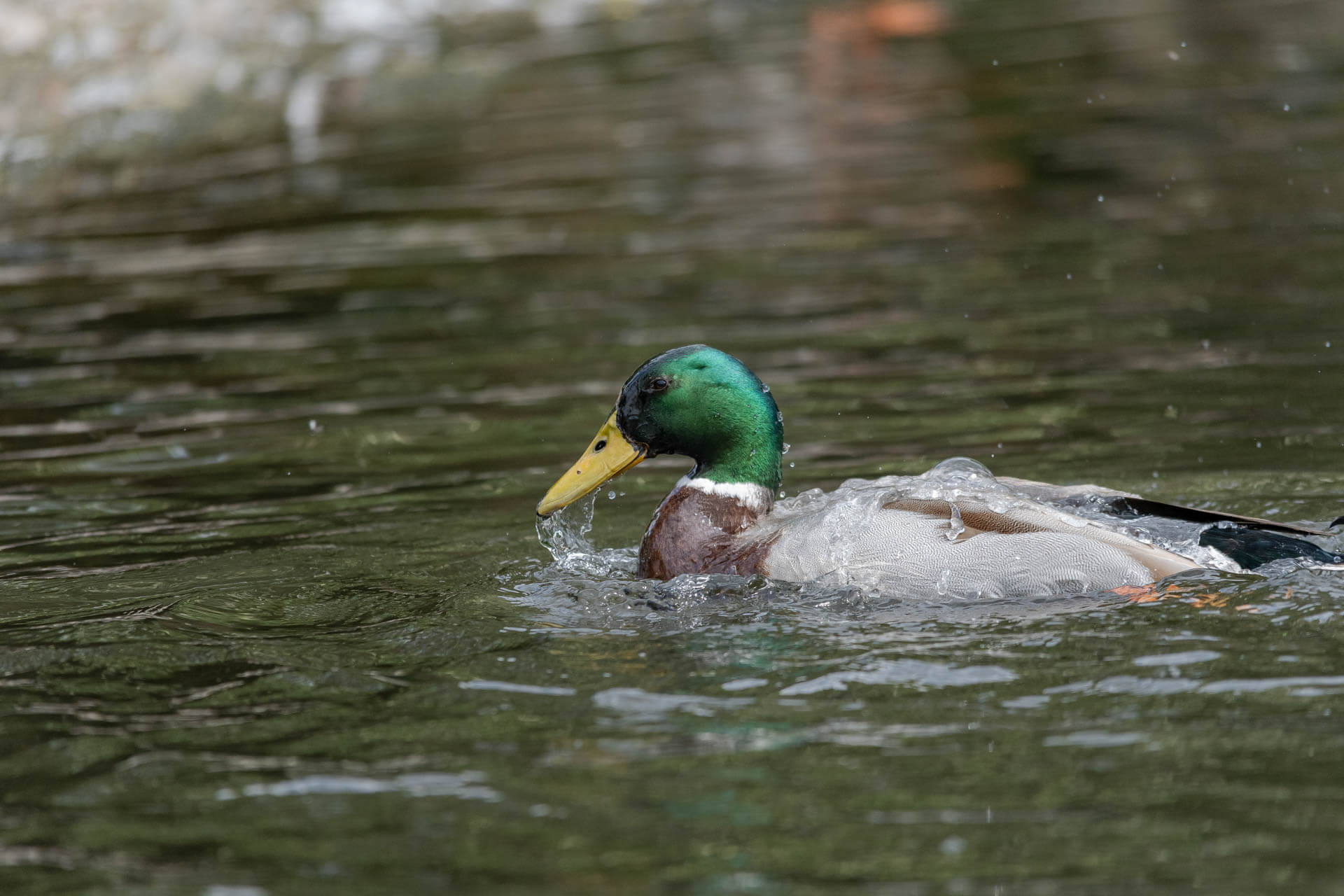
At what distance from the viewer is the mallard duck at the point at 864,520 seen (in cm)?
557

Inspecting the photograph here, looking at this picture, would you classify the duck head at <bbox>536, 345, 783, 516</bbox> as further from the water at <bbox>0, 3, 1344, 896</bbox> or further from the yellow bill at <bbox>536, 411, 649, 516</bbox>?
the water at <bbox>0, 3, 1344, 896</bbox>

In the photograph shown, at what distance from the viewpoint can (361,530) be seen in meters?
7.57

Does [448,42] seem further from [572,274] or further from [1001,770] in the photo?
[1001,770]

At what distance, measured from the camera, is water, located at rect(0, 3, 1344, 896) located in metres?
4.13

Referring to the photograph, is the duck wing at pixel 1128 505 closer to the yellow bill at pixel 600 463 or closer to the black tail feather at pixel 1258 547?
the black tail feather at pixel 1258 547

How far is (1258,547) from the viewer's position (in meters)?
5.69

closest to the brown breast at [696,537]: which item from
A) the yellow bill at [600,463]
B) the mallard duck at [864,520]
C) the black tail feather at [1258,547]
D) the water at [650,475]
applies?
the mallard duck at [864,520]

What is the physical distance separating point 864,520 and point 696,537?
82 cm

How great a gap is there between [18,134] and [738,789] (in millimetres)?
19789

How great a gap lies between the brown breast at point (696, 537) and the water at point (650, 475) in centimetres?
11

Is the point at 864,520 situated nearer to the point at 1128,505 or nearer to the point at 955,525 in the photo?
the point at 955,525

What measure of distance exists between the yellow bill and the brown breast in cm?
23

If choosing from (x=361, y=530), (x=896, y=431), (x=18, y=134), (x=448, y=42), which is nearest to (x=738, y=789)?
(x=361, y=530)

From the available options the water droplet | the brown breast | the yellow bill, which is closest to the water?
the brown breast
